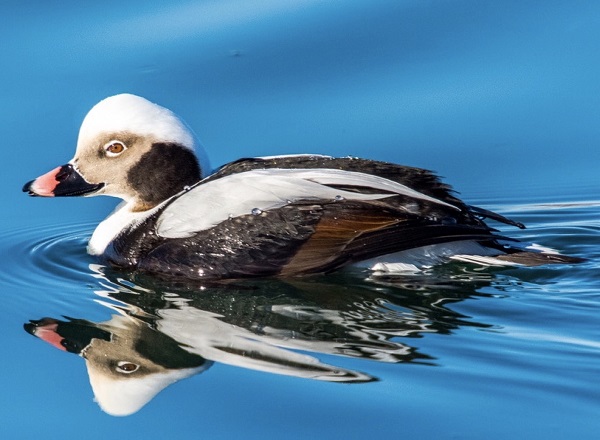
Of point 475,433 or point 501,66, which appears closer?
point 475,433

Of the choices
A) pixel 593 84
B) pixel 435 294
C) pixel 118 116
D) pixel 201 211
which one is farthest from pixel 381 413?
pixel 593 84

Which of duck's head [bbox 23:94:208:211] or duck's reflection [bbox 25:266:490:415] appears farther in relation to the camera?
duck's head [bbox 23:94:208:211]

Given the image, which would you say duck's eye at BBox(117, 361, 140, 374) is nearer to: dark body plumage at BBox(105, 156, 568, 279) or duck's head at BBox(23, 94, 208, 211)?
dark body plumage at BBox(105, 156, 568, 279)

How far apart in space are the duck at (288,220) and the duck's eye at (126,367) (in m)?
0.90

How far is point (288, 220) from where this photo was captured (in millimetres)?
6125

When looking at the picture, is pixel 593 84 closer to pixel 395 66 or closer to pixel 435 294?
pixel 395 66

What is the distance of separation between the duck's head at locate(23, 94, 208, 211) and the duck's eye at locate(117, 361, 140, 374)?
5.10 feet

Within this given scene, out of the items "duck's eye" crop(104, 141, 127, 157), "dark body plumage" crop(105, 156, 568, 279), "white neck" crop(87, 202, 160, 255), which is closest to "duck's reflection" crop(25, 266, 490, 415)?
"dark body plumage" crop(105, 156, 568, 279)

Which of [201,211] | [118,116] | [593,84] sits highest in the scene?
[593,84]

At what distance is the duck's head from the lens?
21.9 feet

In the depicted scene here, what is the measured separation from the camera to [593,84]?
8.28m

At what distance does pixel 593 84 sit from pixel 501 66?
63 centimetres

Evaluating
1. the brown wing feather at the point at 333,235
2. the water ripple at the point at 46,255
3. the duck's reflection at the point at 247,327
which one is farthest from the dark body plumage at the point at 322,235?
the water ripple at the point at 46,255

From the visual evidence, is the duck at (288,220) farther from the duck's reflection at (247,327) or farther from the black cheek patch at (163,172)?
the duck's reflection at (247,327)
